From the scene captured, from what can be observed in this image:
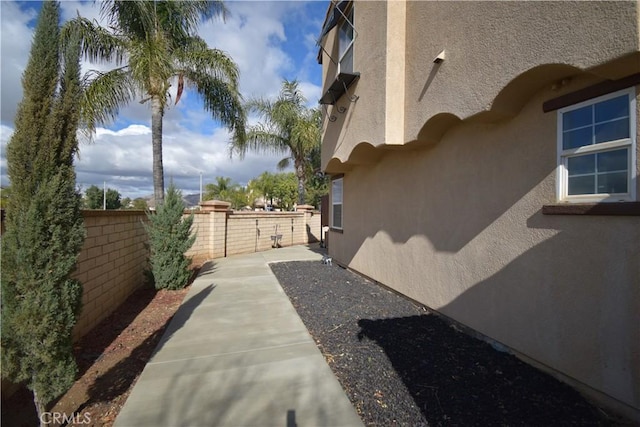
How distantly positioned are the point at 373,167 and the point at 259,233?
8362mm

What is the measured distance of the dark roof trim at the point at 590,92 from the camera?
106 inches

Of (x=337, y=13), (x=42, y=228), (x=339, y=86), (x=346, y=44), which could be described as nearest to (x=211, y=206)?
(x=339, y=86)

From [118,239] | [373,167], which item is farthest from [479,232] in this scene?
[118,239]

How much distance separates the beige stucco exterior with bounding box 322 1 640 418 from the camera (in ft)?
8.91

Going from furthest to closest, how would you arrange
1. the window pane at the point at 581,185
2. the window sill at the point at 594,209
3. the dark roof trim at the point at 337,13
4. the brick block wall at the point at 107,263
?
1. the dark roof trim at the point at 337,13
2. the brick block wall at the point at 107,263
3. the window pane at the point at 581,185
4. the window sill at the point at 594,209

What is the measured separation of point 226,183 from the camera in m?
50.5

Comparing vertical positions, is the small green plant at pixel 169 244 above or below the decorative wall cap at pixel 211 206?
below

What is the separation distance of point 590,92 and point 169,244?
7.47m

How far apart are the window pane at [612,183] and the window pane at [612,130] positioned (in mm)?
315

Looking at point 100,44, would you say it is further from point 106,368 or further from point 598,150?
point 598,150

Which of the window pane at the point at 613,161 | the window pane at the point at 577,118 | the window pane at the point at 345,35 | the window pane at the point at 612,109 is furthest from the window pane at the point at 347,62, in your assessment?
the window pane at the point at 613,161

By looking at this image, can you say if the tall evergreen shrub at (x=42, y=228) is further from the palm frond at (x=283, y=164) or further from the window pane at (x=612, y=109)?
the palm frond at (x=283, y=164)

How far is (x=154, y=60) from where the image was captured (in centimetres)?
815

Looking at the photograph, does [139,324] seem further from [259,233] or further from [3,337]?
[259,233]
